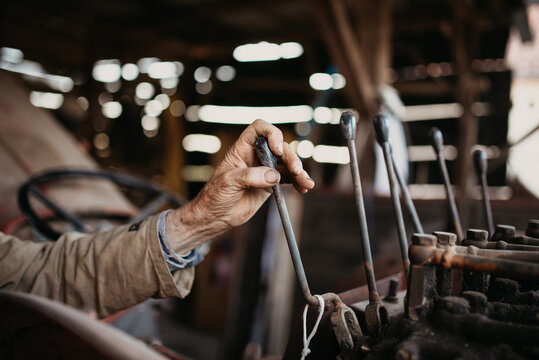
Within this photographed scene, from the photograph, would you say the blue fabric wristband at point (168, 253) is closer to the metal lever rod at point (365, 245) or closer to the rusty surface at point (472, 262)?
the metal lever rod at point (365, 245)

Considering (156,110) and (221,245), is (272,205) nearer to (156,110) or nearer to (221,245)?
(221,245)

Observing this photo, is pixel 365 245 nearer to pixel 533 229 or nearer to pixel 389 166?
pixel 389 166

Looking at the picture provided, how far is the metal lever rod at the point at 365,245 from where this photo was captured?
0.75 meters

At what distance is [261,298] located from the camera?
2607mm

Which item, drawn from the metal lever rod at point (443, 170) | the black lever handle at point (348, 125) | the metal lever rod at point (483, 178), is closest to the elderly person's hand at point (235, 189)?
the black lever handle at point (348, 125)

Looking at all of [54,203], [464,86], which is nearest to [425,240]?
[54,203]

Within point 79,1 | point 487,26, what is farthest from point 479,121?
point 79,1

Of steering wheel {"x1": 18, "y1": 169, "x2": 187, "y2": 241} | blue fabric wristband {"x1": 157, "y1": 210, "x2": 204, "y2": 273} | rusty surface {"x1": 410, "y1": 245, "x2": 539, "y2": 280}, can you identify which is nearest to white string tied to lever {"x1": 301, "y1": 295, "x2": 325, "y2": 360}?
rusty surface {"x1": 410, "y1": 245, "x2": 539, "y2": 280}

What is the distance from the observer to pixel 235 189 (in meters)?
0.93

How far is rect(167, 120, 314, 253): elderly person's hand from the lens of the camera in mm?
871

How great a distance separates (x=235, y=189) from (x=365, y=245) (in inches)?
12.2

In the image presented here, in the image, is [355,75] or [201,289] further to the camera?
[201,289]

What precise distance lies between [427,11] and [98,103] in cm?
467

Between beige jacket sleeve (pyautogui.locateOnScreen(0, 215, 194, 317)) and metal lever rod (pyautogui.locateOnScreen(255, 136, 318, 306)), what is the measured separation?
39cm
